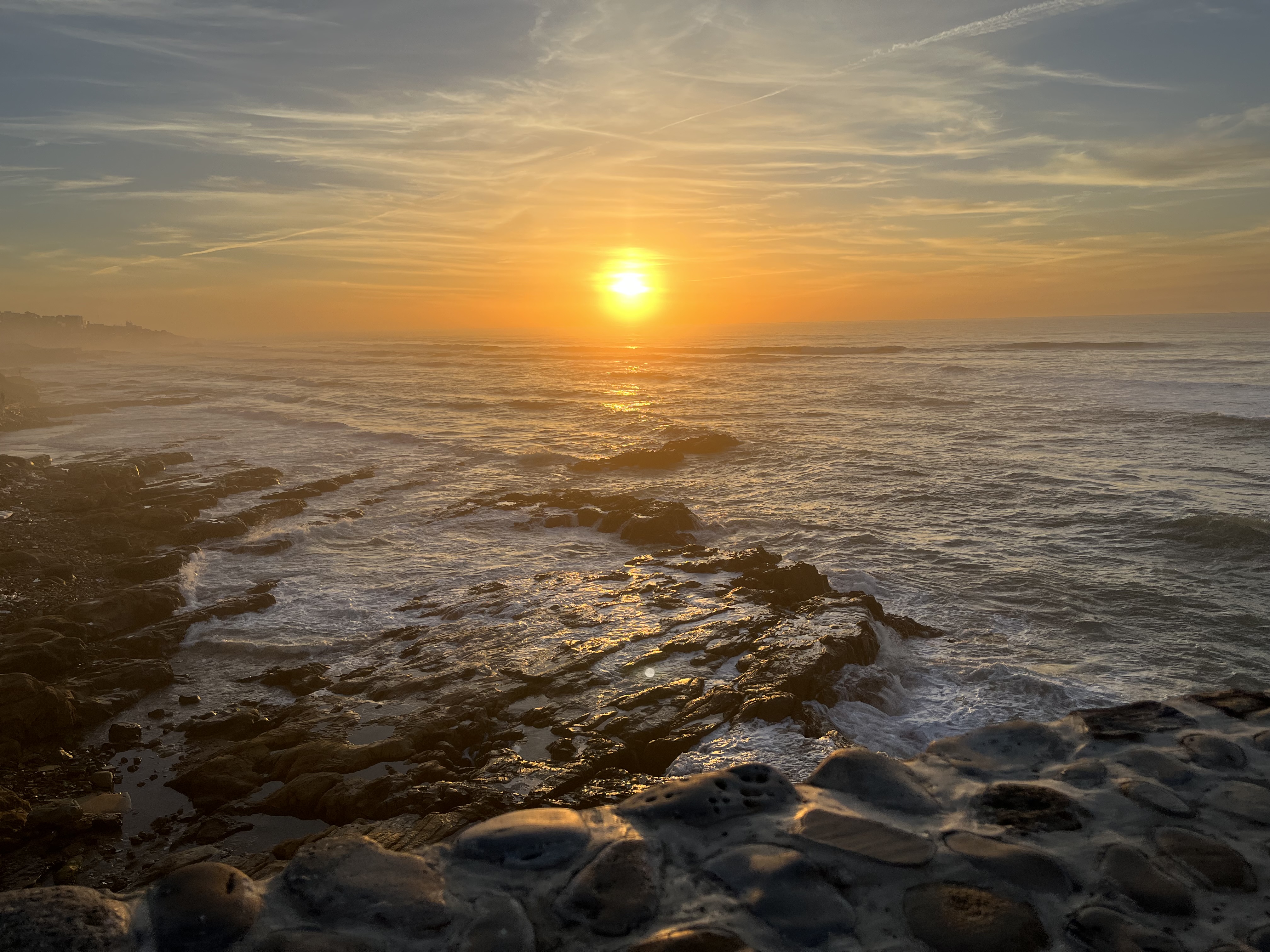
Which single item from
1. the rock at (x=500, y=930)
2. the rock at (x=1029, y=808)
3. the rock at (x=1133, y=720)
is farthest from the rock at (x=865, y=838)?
the rock at (x=1133, y=720)

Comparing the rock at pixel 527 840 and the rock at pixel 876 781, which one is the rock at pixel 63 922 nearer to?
the rock at pixel 527 840

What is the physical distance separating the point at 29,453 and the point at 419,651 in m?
22.5

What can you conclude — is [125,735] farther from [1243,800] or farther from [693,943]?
[1243,800]

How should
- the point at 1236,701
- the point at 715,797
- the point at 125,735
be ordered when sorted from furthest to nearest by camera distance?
1. the point at 125,735
2. the point at 1236,701
3. the point at 715,797

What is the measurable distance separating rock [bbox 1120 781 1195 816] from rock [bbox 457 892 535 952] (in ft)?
13.3

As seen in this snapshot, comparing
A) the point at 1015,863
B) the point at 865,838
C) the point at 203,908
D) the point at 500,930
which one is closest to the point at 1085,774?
the point at 1015,863

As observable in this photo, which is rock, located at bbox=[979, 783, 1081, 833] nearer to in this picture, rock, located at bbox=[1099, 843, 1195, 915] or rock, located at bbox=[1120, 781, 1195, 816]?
rock, located at bbox=[1099, 843, 1195, 915]

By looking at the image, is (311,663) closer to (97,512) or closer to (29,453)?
(97,512)

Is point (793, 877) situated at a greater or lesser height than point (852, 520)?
greater

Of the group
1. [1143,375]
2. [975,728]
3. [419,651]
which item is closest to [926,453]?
[975,728]

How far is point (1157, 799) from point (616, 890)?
144 inches

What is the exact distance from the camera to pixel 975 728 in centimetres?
776

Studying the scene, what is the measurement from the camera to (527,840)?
14.9 feet

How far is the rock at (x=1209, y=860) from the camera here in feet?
13.2
